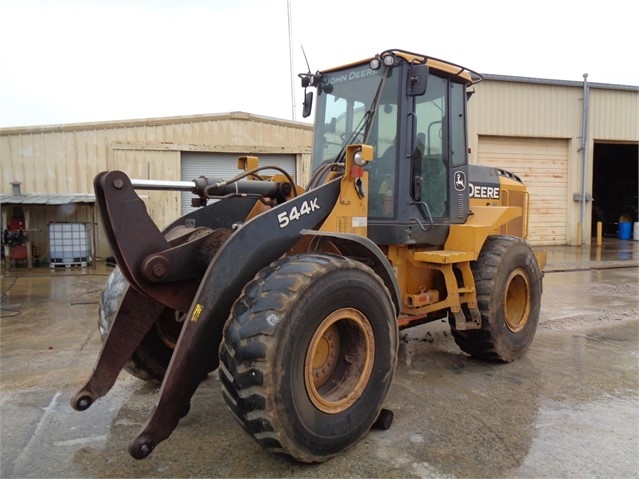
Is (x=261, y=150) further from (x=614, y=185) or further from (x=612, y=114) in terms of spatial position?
(x=614, y=185)

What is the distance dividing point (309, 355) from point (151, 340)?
158 cm

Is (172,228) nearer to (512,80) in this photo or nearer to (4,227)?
(4,227)

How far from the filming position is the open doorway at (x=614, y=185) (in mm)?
25062

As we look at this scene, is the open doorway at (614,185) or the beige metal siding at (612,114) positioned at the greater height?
the beige metal siding at (612,114)

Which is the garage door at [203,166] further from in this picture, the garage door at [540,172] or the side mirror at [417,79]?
the side mirror at [417,79]

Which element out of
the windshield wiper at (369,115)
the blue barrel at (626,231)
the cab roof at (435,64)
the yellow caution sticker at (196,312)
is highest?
the cab roof at (435,64)

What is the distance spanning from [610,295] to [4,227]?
43.6 feet

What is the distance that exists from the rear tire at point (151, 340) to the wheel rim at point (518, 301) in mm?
3341

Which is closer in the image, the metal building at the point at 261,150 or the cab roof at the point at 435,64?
the cab roof at the point at 435,64

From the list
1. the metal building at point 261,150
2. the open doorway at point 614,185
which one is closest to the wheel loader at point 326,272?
the metal building at point 261,150

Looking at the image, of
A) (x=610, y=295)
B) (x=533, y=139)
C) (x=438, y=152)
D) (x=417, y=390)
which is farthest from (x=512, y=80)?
(x=417, y=390)

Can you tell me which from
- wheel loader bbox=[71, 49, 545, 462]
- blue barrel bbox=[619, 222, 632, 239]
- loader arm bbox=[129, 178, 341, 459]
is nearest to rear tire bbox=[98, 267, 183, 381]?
wheel loader bbox=[71, 49, 545, 462]

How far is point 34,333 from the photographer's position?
6477 mm

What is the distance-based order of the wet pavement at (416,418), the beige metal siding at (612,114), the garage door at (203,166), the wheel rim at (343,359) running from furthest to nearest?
the beige metal siding at (612,114), the garage door at (203,166), the wheel rim at (343,359), the wet pavement at (416,418)
